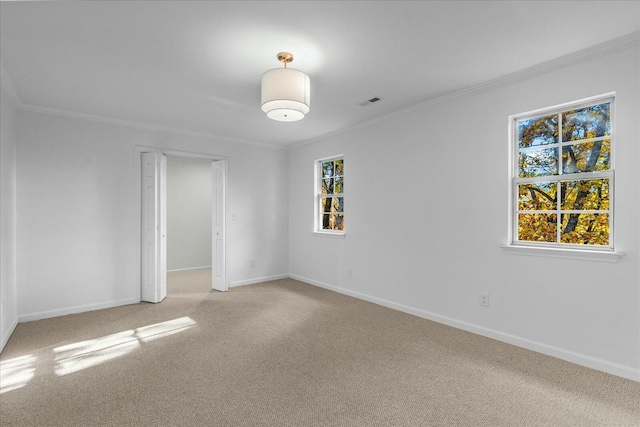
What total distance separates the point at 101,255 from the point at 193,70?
2886 mm

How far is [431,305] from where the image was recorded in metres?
3.78

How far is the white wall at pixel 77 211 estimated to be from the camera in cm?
380

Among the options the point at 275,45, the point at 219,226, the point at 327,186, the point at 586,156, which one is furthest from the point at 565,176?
the point at 219,226

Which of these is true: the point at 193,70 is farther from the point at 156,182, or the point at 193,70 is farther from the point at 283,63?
the point at 156,182

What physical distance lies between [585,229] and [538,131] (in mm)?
974

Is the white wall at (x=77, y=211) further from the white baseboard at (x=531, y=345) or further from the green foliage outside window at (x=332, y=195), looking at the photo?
the white baseboard at (x=531, y=345)

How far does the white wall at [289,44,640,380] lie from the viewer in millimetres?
2480

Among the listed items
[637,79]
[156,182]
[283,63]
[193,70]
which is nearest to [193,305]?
[156,182]

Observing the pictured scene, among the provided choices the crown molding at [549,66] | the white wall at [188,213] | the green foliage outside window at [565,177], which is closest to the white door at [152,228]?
the white wall at [188,213]

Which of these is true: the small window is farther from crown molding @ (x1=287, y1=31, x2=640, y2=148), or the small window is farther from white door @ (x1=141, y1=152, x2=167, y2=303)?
white door @ (x1=141, y1=152, x2=167, y2=303)

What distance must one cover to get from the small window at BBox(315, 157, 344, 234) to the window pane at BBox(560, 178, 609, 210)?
2942 mm

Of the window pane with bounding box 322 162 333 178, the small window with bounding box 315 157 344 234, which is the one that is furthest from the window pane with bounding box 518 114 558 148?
the window pane with bounding box 322 162 333 178

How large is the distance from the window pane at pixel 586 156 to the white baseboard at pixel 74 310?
5.33m

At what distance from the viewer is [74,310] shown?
407 centimetres
